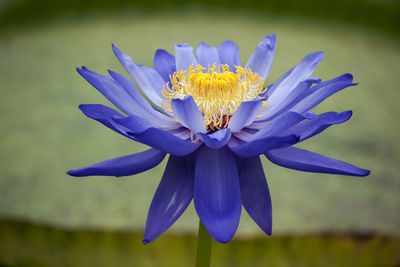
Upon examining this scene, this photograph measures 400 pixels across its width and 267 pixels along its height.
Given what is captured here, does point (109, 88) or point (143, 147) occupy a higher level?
point (109, 88)

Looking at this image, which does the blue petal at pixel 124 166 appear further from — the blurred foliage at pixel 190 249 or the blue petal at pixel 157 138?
the blurred foliage at pixel 190 249

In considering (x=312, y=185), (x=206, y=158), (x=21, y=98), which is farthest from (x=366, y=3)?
(x=206, y=158)

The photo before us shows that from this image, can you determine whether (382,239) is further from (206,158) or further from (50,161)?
(50,161)

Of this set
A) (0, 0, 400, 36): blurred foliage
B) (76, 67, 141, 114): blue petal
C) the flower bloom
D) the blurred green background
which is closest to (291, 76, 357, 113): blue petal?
the flower bloom

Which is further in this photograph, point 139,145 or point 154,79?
point 139,145

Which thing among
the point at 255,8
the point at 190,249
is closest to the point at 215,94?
the point at 190,249

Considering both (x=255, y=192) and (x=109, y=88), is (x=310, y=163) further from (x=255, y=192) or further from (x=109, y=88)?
(x=109, y=88)

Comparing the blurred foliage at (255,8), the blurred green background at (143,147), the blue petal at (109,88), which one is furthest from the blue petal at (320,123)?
the blurred foliage at (255,8)
